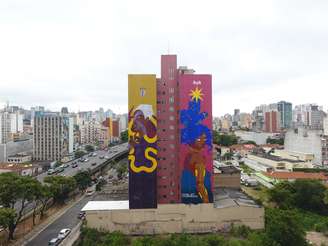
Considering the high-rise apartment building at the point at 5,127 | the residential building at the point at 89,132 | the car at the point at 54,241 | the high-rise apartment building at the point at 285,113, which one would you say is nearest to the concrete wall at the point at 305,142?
the car at the point at 54,241

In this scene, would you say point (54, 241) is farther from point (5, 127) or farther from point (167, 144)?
point (5, 127)

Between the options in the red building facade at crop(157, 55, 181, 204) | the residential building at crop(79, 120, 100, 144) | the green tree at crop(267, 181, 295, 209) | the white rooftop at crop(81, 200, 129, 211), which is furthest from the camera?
the residential building at crop(79, 120, 100, 144)

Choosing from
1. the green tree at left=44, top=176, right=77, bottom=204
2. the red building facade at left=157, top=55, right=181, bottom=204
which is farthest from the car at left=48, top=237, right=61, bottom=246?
the red building facade at left=157, top=55, right=181, bottom=204

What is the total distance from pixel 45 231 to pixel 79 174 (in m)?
14.2

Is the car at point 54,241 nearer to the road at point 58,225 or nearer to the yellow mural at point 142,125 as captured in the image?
the road at point 58,225

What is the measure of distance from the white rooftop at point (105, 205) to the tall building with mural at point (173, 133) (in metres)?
1.18

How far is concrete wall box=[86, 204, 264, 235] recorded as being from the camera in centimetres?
2247

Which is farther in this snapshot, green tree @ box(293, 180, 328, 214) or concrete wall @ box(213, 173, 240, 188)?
concrete wall @ box(213, 173, 240, 188)

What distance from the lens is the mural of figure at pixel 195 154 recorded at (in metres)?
23.5

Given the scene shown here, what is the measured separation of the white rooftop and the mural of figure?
200 inches

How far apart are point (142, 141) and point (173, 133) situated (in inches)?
115

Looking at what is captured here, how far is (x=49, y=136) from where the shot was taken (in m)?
61.8

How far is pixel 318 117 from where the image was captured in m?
99.9

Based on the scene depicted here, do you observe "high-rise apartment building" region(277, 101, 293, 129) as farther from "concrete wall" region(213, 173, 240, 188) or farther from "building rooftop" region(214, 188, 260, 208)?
"building rooftop" region(214, 188, 260, 208)
